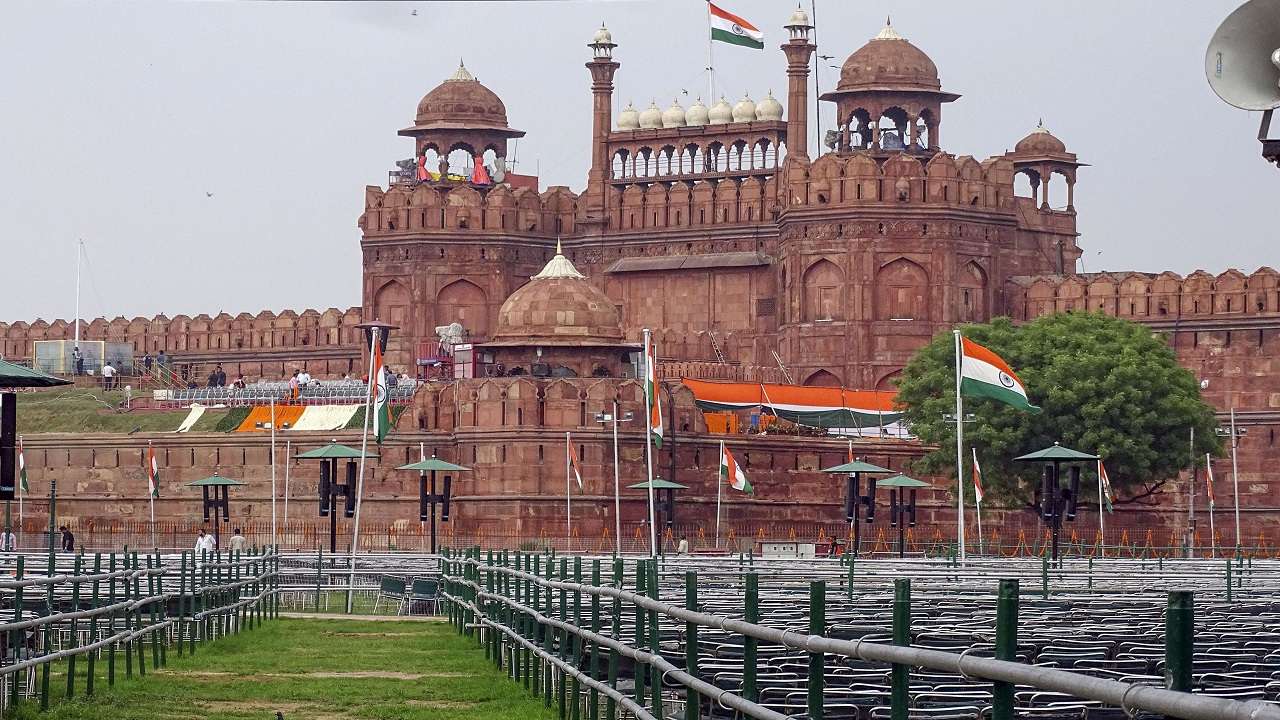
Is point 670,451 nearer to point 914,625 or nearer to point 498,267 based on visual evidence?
point 498,267

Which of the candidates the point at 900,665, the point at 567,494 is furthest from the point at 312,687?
the point at 567,494

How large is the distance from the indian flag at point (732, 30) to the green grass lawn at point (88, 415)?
19618mm

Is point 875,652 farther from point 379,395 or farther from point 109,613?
point 379,395

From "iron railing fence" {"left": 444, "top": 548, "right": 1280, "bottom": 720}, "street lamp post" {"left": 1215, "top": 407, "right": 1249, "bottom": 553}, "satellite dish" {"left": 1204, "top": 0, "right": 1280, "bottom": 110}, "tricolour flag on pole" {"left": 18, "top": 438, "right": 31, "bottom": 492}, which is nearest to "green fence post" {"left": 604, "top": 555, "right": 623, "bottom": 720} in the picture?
"iron railing fence" {"left": 444, "top": 548, "right": 1280, "bottom": 720}

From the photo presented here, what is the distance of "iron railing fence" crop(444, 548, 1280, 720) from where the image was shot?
8734mm

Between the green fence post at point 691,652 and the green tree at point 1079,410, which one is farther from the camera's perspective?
the green tree at point 1079,410

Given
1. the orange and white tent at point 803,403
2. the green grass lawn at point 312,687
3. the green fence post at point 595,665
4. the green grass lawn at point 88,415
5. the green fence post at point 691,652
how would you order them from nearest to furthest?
the green fence post at point 691,652 < the green fence post at point 595,665 < the green grass lawn at point 312,687 < the orange and white tent at point 803,403 < the green grass lawn at point 88,415

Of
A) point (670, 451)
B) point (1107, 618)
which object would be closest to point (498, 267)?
point (670, 451)

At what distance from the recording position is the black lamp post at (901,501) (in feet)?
196

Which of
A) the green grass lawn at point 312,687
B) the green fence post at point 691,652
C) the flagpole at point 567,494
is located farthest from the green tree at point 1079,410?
the green fence post at point 691,652

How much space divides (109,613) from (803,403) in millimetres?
60318

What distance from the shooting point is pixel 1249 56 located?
11578 millimetres

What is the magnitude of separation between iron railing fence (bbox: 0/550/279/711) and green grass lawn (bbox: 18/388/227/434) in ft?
143

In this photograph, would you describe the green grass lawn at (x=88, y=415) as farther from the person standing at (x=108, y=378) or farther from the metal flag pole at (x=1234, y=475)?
the metal flag pole at (x=1234, y=475)
